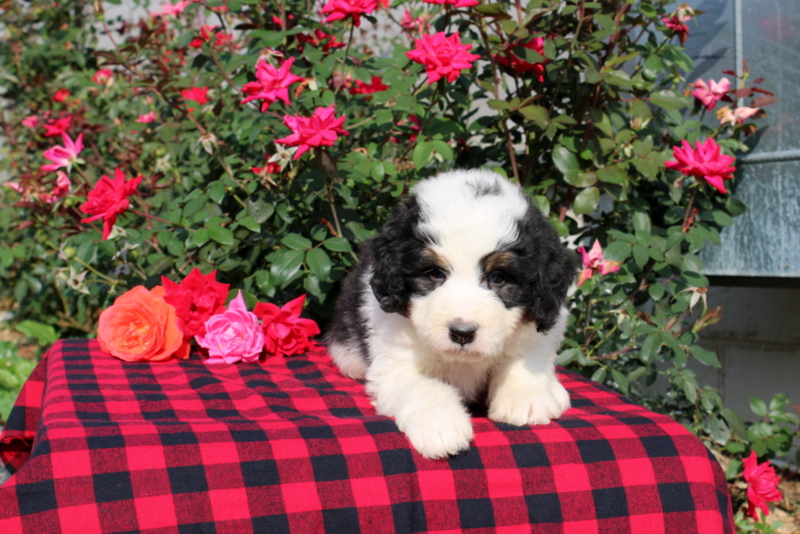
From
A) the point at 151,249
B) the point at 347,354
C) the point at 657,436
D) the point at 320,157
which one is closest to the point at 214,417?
the point at 347,354

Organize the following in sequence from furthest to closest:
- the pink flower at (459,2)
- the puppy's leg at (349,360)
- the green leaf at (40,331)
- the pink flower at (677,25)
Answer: the green leaf at (40,331), the pink flower at (677,25), the pink flower at (459,2), the puppy's leg at (349,360)

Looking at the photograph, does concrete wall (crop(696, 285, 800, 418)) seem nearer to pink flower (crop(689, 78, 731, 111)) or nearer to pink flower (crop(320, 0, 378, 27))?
pink flower (crop(689, 78, 731, 111))

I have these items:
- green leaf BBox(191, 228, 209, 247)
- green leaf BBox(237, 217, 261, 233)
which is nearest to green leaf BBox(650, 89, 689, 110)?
green leaf BBox(237, 217, 261, 233)

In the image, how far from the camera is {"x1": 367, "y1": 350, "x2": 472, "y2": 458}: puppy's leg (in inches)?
74.1

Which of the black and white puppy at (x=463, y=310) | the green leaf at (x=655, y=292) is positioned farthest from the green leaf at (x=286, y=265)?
the green leaf at (x=655, y=292)

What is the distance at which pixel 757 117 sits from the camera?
3.29m

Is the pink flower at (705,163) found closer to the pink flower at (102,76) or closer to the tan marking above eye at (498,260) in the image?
the tan marking above eye at (498,260)

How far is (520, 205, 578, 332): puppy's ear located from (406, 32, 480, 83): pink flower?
34.0 inches

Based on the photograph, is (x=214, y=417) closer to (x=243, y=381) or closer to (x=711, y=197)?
(x=243, y=381)

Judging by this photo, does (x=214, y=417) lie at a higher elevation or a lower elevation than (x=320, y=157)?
lower

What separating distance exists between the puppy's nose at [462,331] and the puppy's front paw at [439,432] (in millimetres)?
222

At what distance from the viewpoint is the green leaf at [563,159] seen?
10.1ft

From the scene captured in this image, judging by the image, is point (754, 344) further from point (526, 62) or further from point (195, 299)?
point (195, 299)

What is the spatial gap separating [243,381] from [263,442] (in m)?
0.78
